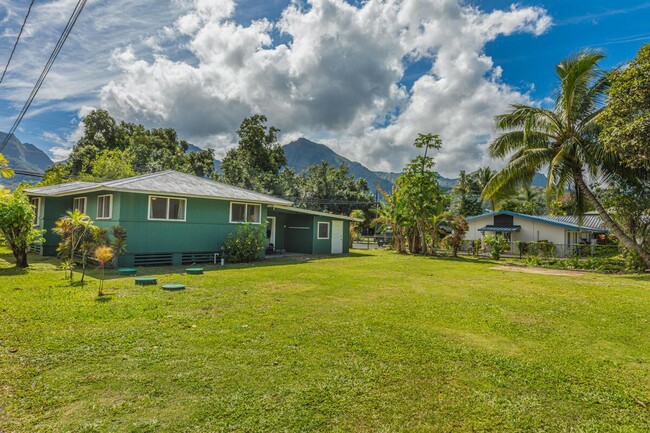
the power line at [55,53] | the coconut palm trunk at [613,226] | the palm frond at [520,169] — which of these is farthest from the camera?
the palm frond at [520,169]

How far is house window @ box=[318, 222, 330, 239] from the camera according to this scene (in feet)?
63.9

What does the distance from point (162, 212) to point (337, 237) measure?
35.0 ft

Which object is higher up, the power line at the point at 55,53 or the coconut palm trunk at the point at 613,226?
the power line at the point at 55,53

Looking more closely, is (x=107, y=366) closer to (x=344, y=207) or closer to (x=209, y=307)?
(x=209, y=307)

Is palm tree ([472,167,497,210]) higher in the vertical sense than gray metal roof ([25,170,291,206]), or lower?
higher

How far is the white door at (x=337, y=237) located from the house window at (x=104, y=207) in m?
11.7

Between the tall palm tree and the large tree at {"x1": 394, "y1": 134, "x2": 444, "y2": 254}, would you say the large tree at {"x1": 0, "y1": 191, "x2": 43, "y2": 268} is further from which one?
the tall palm tree

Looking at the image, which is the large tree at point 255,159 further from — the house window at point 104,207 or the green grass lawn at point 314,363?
the green grass lawn at point 314,363

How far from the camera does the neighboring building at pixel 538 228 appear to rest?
24219 millimetres

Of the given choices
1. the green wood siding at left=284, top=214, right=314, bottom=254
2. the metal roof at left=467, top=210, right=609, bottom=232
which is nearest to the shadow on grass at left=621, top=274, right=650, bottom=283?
the metal roof at left=467, top=210, right=609, bottom=232

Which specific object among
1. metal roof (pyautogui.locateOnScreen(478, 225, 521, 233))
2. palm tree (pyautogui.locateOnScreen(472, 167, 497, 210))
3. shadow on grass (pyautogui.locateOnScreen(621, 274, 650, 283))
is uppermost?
palm tree (pyautogui.locateOnScreen(472, 167, 497, 210))

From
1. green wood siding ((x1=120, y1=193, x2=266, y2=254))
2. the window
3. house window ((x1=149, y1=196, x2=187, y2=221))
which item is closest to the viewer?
green wood siding ((x1=120, y1=193, x2=266, y2=254))

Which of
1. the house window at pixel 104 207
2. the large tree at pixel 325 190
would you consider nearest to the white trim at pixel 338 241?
the house window at pixel 104 207

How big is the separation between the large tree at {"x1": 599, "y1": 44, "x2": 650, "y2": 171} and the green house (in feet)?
42.8
